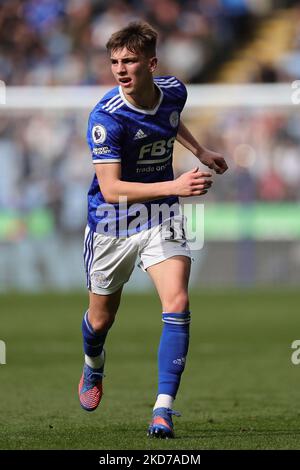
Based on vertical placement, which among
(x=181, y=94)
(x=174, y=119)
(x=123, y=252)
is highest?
(x=181, y=94)

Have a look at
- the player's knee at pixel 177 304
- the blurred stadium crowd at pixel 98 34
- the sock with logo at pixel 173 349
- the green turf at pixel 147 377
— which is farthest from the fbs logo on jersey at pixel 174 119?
the blurred stadium crowd at pixel 98 34

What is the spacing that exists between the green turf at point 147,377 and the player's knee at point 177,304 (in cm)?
65

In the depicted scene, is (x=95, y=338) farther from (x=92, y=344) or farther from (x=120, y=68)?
(x=120, y=68)

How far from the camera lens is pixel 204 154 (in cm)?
641

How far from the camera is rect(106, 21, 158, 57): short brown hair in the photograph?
5.64 metres

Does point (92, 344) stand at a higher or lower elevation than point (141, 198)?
lower

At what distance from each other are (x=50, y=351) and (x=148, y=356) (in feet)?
3.33

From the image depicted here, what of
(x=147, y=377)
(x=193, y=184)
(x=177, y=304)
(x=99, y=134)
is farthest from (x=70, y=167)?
(x=193, y=184)

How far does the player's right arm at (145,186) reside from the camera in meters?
5.28

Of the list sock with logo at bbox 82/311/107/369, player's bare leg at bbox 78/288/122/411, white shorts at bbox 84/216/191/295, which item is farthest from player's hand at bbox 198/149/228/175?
sock with logo at bbox 82/311/107/369

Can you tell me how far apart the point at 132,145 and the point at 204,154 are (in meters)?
0.70

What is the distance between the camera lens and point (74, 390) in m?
7.82

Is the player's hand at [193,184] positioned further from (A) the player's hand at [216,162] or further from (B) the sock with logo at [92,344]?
(B) the sock with logo at [92,344]
